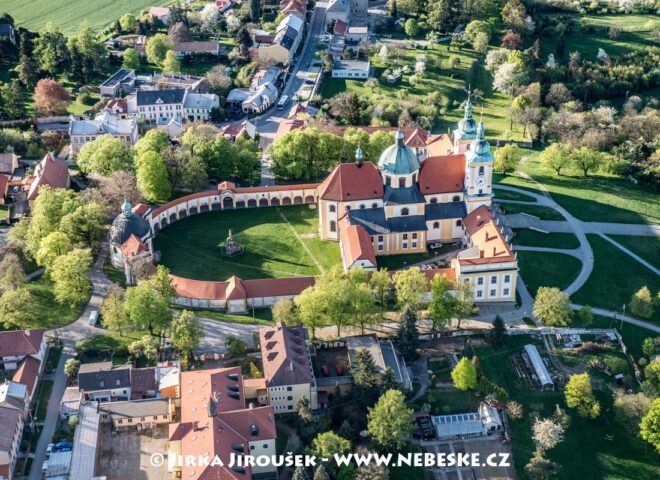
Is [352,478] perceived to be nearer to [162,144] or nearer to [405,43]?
[162,144]

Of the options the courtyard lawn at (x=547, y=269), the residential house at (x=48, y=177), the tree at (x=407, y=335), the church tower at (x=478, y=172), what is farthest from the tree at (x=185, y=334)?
the courtyard lawn at (x=547, y=269)

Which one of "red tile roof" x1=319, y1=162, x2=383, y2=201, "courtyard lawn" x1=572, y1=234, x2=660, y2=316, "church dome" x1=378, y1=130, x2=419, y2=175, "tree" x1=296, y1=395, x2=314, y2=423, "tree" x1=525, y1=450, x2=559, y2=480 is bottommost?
"courtyard lawn" x1=572, y1=234, x2=660, y2=316

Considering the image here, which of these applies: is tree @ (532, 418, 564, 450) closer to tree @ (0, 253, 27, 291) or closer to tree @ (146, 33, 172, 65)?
tree @ (0, 253, 27, 291)

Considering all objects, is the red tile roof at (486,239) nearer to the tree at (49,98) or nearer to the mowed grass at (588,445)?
the mowed grass at (588,445)

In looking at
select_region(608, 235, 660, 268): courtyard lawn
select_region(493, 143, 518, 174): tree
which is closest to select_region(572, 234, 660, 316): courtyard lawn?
select_region(608, 235, 660, 268): courtyard lawn

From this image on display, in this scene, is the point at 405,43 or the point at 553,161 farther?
the point at 405,43

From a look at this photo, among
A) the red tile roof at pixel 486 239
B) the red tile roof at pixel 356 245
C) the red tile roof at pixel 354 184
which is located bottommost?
the red tile roof at pixel 356 245

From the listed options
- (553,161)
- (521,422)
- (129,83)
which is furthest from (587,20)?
(521,422)
